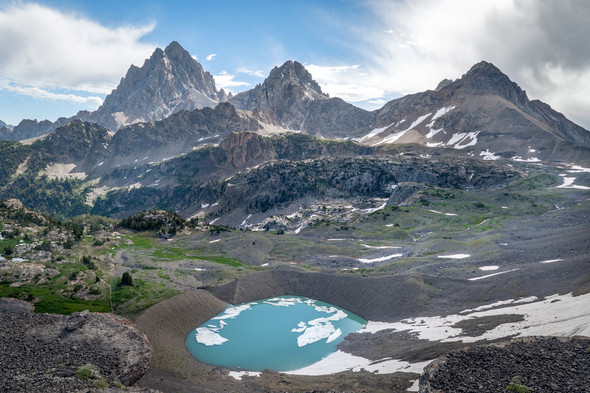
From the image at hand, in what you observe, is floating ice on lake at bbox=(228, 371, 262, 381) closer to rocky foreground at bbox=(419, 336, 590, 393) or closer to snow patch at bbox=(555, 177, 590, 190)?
rocky foreground at bbox=(419, 336, 590, 393)

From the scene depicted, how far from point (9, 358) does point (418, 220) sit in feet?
448

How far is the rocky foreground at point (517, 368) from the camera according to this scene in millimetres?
23172

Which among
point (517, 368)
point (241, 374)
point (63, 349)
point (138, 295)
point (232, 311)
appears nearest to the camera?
point (517, 368)

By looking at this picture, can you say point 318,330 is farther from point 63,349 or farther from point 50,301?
point 50,301

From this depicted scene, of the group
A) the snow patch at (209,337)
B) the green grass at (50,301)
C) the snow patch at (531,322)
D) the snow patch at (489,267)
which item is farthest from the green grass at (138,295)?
the snow patch at (489,267)

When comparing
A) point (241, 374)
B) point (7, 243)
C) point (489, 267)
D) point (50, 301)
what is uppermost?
point (7, 243)

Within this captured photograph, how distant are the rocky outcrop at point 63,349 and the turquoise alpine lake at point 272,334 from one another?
10194mm

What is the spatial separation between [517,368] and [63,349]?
149 feet

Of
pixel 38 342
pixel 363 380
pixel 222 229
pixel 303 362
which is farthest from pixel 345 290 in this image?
pixel 222 229

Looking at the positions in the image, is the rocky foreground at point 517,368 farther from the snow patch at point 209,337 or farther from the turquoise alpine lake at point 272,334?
the snow patch at point 209,337

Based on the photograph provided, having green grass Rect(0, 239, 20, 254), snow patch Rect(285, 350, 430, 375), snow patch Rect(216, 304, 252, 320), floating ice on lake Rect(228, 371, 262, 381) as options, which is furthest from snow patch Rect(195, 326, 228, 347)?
green grass Rect(0, 239, 20, 254)

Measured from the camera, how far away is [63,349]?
127 feet

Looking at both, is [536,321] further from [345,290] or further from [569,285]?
[345,290]

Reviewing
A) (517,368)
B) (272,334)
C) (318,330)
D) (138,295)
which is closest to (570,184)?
(318,330)
